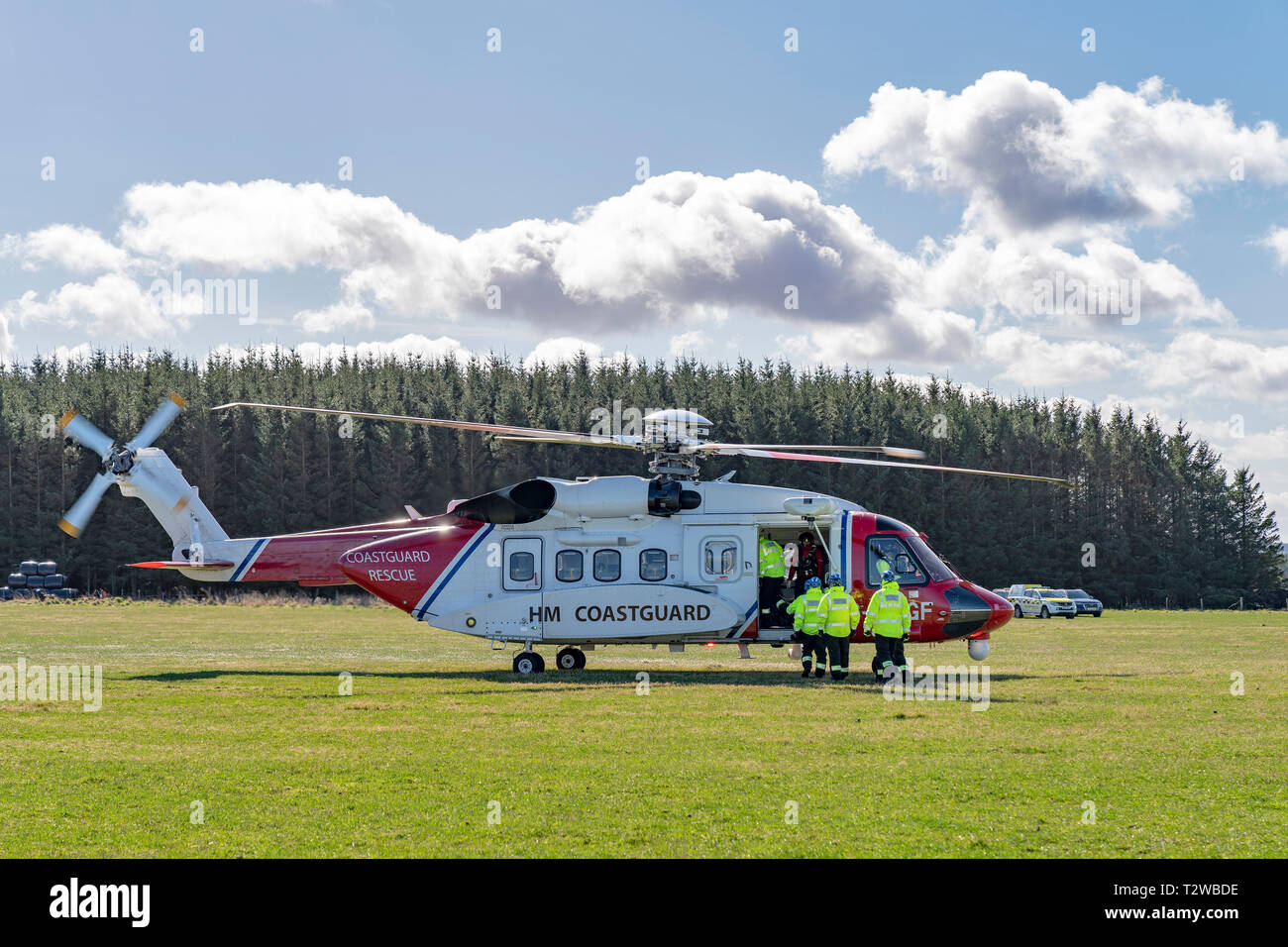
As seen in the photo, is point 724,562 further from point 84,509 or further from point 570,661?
point 84,509

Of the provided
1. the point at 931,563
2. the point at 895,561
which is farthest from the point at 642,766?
the point at 931,563

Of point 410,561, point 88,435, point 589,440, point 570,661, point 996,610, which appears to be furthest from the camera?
point 88,435

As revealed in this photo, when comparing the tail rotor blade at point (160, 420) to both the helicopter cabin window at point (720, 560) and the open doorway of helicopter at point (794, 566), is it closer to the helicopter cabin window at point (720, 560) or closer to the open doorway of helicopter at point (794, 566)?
the helicopter cabin window at point (720, 560)

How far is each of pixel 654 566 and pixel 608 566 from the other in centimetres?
94

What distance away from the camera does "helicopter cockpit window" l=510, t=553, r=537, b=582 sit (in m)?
24.3

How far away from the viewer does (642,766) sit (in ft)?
40.7

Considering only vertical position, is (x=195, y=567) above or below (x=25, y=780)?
above

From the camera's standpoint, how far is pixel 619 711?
17.2 m

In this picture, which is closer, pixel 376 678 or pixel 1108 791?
pixel 1108 791

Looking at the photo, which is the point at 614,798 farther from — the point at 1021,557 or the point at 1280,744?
the point at 1021,557

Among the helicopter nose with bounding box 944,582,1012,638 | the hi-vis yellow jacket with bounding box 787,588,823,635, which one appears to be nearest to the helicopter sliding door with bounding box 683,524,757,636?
the hi-vis yellow jacket with bounding box 787,588,823,635

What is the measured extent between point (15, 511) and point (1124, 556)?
81.2 m

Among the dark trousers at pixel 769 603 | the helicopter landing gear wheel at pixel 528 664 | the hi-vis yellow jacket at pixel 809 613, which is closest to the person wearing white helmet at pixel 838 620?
the hi-vis yellow jacket at pixel 809 613
